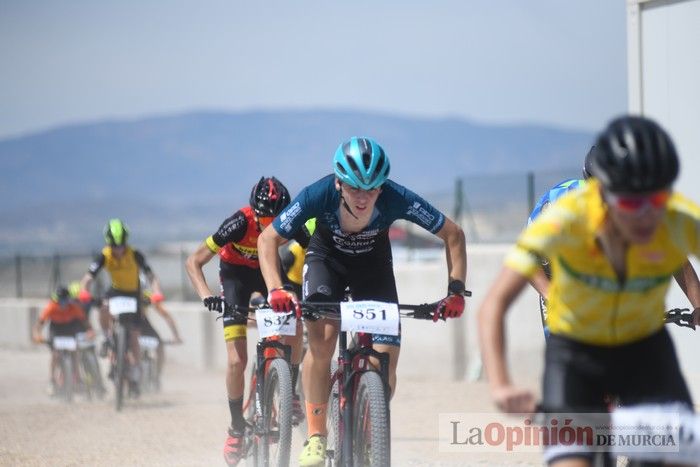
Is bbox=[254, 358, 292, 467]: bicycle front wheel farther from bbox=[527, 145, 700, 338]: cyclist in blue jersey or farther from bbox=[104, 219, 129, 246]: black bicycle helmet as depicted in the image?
bbox=[104, 219, 129, 246]: black bicycle helmet

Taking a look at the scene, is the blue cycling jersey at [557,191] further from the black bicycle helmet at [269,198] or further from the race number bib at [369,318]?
the black bicycle helmet at [269,198]

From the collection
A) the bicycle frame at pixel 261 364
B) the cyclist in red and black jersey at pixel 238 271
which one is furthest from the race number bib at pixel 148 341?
the bicycle frame at pixel 261 364

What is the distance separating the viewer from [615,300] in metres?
4.79

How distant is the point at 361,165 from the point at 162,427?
24.5 feet

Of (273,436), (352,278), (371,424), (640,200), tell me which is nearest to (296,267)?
(273,436)

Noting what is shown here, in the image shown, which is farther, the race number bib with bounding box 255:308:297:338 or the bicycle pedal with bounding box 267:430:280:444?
the bicycle pedal with bounding box 267:430:280:444

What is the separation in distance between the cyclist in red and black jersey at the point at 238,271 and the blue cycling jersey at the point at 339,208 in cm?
141

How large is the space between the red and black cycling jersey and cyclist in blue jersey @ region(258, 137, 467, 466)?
1775 millimetres

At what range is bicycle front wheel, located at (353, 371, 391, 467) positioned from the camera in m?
6.75

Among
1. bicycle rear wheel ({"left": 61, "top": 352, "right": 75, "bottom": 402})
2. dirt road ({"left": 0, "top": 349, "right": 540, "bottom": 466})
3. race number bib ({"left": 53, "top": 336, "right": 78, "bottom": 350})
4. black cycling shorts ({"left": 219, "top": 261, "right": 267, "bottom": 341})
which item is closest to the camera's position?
black cycling shorts ({"left": 219, "top": 261, "right": 267, "bottom": 341})

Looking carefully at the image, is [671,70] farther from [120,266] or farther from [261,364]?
[120,266]

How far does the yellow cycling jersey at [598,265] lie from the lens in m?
4.72

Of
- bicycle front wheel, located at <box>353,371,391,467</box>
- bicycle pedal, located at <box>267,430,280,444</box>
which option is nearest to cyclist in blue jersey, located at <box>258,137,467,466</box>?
bicycle front wheel, located at <box>353,371,391,467</box>

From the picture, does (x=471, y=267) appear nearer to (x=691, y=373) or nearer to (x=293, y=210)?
(x=691, y=373)
